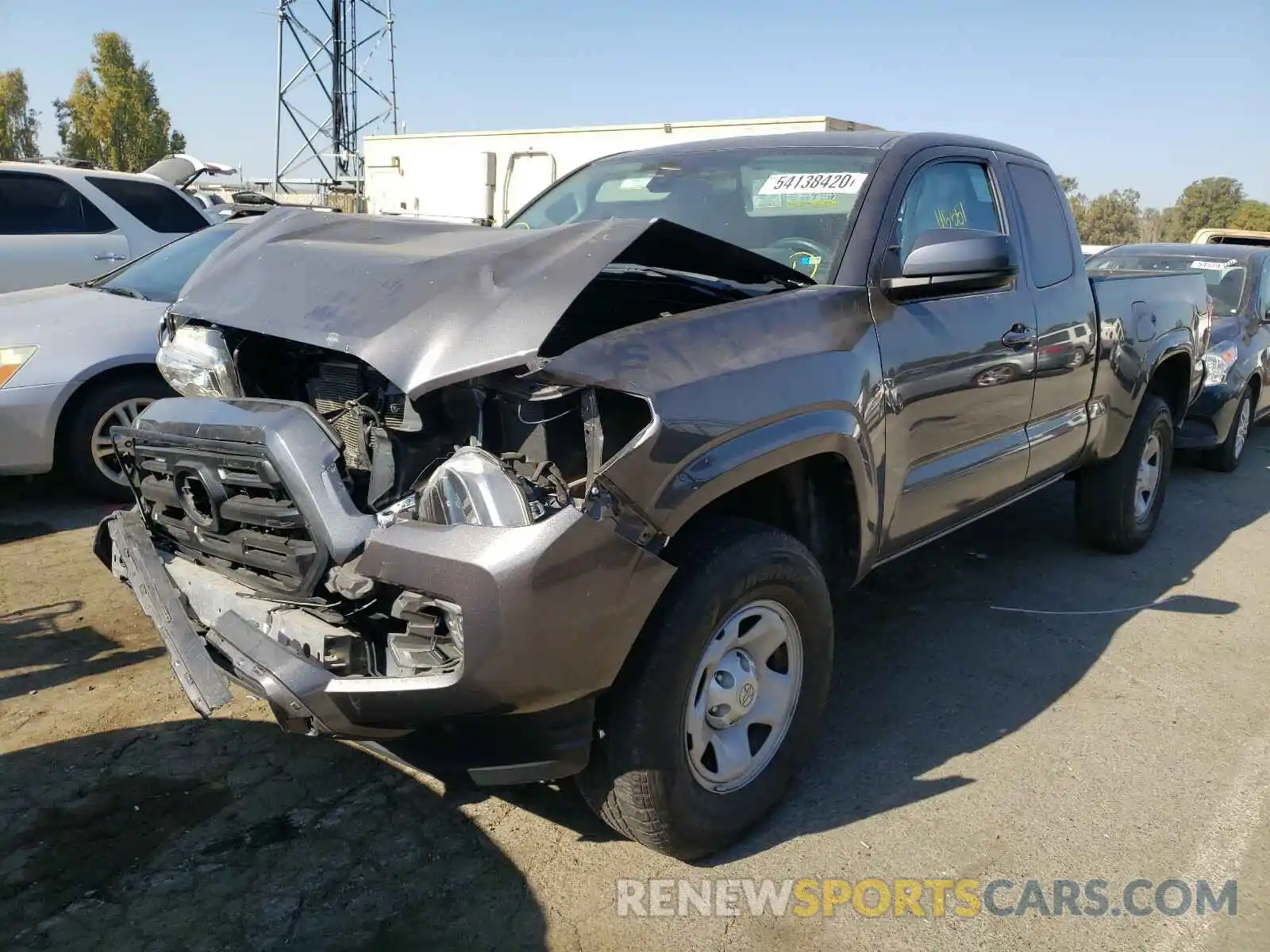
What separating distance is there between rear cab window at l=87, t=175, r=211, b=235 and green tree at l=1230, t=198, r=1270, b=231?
3584 centimetres

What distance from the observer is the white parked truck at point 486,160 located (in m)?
12.6

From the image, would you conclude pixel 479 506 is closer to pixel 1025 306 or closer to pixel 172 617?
pixel 172 617

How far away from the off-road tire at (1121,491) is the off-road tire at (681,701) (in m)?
3.12

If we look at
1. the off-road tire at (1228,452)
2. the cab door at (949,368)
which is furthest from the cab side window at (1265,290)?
the cab door at (949,368)

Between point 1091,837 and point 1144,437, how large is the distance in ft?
9.68

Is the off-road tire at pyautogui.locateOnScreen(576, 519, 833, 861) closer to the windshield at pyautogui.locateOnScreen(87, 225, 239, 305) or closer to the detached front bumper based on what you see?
the detached front bumper

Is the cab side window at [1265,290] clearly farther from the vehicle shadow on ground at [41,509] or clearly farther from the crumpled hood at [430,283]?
the vehicle shadow on ground at [41,509]

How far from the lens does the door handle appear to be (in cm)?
380

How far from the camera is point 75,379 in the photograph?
5.36 m

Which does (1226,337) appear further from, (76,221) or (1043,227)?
(76,221)

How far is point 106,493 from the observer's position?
18.4 feet

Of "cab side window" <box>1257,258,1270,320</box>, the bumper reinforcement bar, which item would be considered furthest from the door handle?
"cab side window" <box>1257,258,1270,320</box>

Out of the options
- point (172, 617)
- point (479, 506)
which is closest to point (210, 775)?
point (172, 617)

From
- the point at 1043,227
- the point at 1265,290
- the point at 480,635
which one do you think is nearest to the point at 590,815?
the point at 480,635
